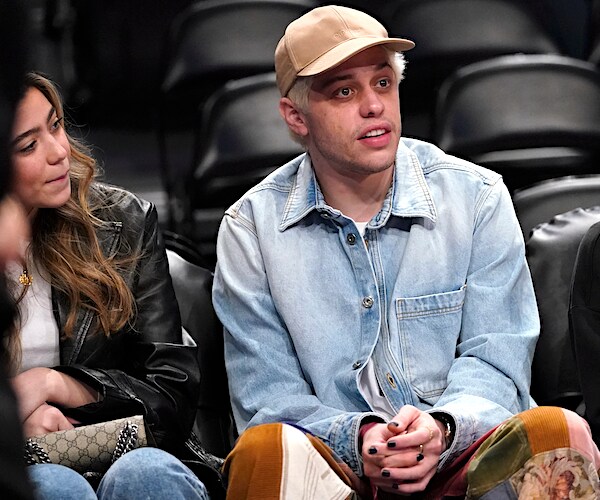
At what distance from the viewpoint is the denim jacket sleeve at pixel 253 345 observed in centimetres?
256

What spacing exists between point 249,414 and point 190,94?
197 centimetres

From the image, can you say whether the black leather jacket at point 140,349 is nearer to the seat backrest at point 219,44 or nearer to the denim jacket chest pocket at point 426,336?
the denim jacket chest pocket at point 426,336

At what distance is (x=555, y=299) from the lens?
113 inches

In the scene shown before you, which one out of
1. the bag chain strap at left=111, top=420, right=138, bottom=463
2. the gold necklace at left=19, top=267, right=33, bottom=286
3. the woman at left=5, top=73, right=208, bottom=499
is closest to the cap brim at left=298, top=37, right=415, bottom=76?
the woman at left=5, top=73, right=208, bottom=499

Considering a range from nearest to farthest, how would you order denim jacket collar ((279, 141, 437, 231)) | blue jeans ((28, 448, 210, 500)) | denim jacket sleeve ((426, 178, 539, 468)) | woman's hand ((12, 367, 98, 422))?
1. blue jeans ((28, 448, 210, 500))
2. woman's hand ((12, 367, 98, 422))
3. denim jacket sleeve ((426, 178, 539, 468))
4. denim jacket collar ((279, 141, 437, 231))

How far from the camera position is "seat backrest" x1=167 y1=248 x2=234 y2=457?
9.37 ft

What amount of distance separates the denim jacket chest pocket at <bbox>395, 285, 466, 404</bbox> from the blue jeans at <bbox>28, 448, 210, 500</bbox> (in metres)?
0.55

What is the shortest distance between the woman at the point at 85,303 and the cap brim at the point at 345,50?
0.47 meters

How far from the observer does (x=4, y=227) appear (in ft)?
4.49

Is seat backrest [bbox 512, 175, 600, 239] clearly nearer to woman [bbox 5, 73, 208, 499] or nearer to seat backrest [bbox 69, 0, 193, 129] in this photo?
woman [bbox 5, 73, 208, 499]

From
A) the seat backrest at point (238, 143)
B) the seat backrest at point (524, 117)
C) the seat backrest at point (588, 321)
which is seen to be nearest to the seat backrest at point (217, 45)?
the seat backrest at point (238, 143)

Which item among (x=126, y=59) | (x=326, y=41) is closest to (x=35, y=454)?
(x=326, y=41)

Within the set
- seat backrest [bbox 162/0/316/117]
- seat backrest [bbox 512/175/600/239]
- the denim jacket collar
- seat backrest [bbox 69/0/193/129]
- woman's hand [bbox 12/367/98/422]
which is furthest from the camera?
seat backrest [bbox 69/0/193/129]

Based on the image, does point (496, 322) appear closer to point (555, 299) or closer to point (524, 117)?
point (555, 299)
